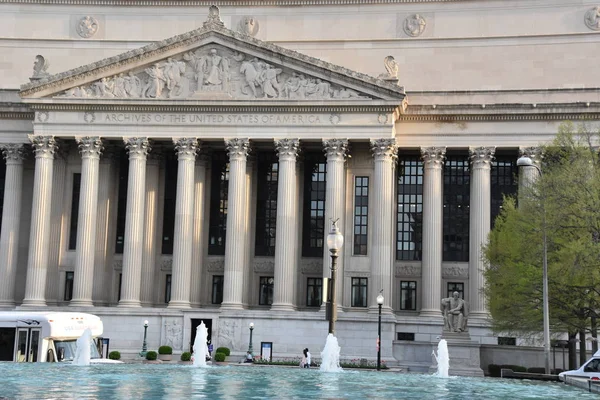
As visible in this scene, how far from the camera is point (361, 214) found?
225ft

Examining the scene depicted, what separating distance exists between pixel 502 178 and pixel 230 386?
4535 cm

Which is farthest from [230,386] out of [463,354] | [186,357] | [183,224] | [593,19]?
[593,19]

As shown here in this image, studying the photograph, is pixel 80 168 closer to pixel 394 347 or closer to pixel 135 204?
pixel 135 204

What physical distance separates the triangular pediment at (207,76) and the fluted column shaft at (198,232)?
19.6 feet

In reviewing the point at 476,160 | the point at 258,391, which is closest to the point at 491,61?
the point at 476,160

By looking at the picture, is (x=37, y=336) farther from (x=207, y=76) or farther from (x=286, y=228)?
(x=207, y=76)

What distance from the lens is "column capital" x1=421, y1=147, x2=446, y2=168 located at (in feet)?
224

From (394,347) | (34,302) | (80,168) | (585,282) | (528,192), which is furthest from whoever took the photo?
(80,168)

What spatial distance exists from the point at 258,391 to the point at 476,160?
43729 mm

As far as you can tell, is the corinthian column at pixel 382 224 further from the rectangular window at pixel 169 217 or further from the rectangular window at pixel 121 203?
the rectangular window at pixel 121 203

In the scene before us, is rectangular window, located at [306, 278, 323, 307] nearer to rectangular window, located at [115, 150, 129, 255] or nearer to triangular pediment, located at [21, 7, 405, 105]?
triangular pediment, located at [21, 7, 405, 105]

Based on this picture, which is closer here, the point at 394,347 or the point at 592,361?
the point at 592,361

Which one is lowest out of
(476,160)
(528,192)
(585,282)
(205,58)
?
(585,282)

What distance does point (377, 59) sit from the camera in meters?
79.1
